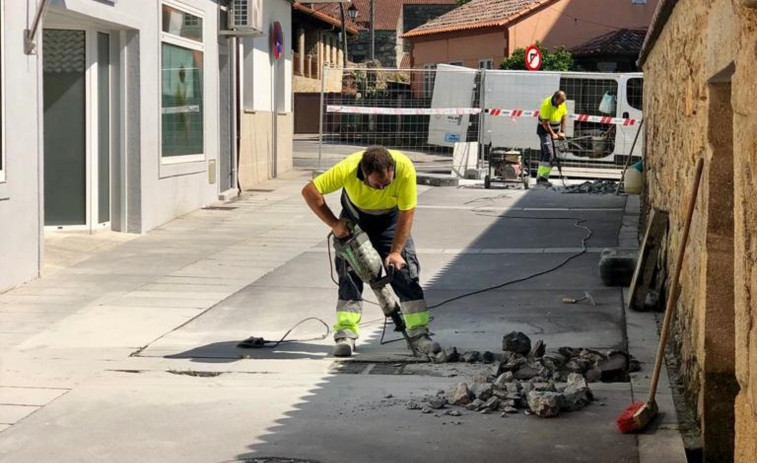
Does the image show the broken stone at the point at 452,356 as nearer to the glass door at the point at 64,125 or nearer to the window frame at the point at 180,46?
the glass door at the point at 64,125

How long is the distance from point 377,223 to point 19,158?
417 cm

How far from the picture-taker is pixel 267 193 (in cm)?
2127

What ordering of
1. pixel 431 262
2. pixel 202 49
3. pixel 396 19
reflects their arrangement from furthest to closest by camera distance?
pixel 396 19
pixel 202 49
pixel 431 262

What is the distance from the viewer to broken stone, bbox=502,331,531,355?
8273 mm

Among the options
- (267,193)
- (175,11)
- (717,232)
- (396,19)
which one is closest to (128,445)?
(717,232)

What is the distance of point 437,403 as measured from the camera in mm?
7066

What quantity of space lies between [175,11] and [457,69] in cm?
990

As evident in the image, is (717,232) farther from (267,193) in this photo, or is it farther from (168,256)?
(267,193)

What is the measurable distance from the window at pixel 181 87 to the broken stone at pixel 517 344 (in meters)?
9.10

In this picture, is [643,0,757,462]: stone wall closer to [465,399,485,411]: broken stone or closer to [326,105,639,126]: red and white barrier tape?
[465,399,485,411]: broken stone

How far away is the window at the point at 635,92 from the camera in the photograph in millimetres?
25047

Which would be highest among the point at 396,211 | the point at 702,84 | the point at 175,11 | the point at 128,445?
the point at 175,11

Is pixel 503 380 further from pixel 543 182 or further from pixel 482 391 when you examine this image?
pixel 543 182

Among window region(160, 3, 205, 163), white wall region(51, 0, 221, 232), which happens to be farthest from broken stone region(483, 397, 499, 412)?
window region(160, 3, 205, 163)
